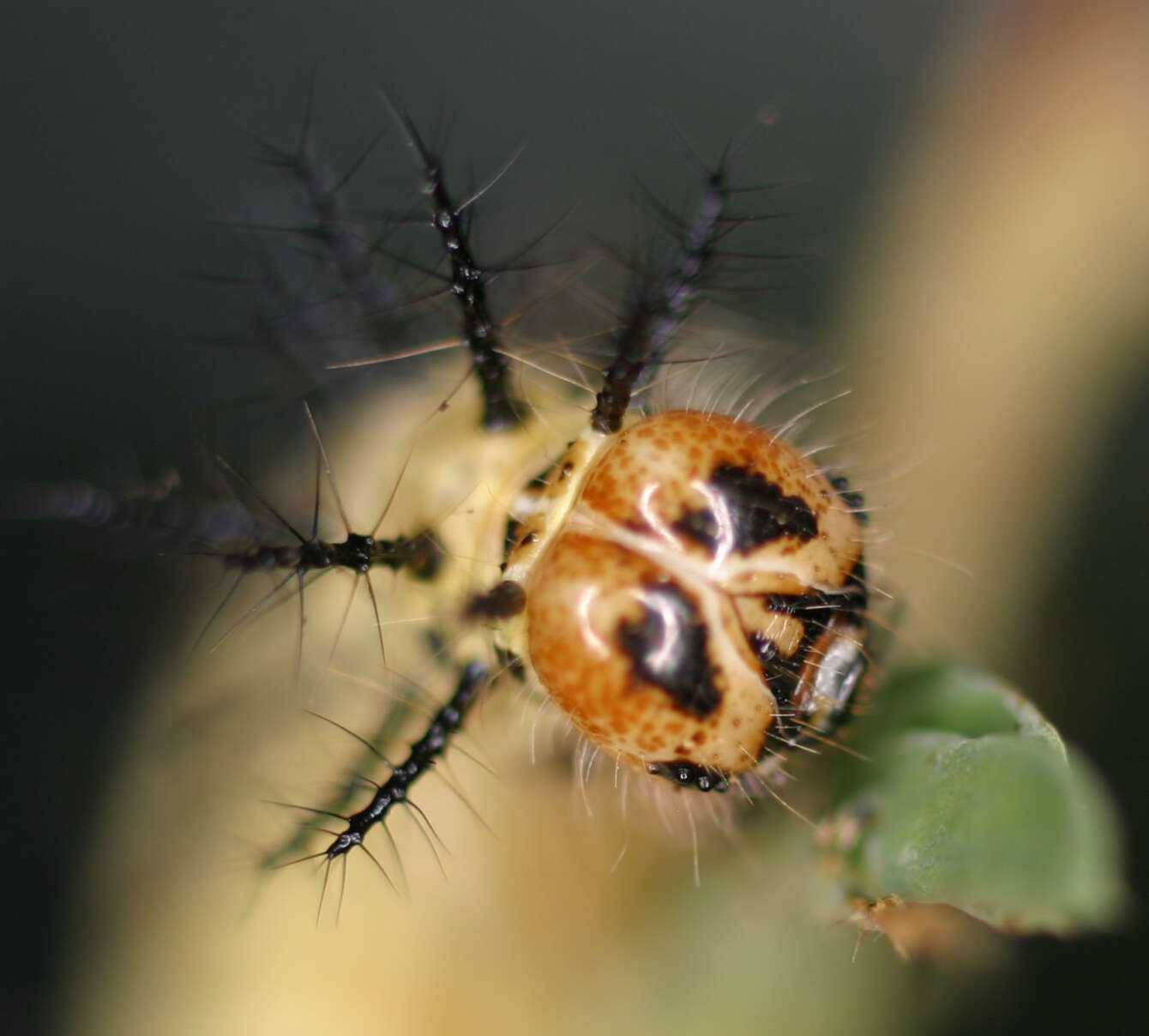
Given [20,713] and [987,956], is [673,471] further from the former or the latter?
[20,713]

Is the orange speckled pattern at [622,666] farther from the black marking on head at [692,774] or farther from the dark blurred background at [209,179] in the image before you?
the dark blurred background at [209,179]

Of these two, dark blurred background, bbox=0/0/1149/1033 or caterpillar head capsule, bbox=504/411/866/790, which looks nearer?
caterpillar head capsule, bbox=504/411/866/790

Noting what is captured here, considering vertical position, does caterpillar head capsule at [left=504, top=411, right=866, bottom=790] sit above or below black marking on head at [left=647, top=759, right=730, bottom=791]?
above

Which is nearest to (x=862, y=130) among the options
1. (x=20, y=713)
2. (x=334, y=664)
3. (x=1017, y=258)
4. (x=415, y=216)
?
(x=1017, y=258)

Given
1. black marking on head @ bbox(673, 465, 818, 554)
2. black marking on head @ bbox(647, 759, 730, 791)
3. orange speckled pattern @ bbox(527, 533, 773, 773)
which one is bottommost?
black marking on head @ bbox(647, 759, 730, 791)

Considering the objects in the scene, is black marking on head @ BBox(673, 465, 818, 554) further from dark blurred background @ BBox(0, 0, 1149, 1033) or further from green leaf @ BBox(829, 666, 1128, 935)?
dark blurred background @ BBox(0, 0, 1149, 1033)

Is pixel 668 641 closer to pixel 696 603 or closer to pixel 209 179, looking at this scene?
pixel 696 603

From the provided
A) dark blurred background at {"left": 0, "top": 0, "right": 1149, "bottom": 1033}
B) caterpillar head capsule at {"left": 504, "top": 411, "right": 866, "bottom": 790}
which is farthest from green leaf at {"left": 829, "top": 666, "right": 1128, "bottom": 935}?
dark blurred background at {"left": 0, "top": 0, "right": 1149, "bottom": 1033}

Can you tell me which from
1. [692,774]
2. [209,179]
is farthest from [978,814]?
[209,179]
